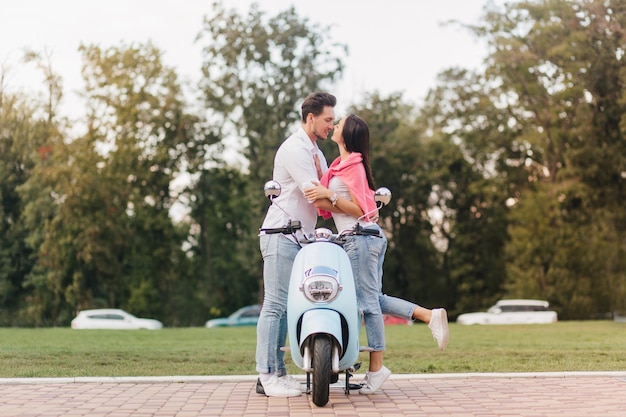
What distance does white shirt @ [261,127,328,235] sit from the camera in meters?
7.13

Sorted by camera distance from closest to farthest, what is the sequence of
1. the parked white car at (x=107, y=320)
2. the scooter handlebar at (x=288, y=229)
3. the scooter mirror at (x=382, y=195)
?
1. the scooter handlebar at (x=288, y=229)
2. the scooter mirror at (x=382, y=195)
3. the parked white car at (x=107, y=320)

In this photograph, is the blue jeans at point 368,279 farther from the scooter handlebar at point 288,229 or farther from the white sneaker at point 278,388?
the white sneaker at point 278,388

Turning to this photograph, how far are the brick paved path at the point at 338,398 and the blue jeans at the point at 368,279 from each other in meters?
0.44

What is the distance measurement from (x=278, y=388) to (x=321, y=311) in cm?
84

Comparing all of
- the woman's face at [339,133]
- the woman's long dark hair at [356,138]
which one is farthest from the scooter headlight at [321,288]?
the woman's face at [339,133]

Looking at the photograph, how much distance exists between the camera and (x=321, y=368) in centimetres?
626

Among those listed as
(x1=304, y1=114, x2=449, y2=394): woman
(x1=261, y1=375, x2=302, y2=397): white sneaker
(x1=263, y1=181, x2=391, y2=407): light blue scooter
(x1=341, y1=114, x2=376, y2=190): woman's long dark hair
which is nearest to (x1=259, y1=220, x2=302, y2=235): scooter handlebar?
(x1=263, y1=181, x2=391, y2=407): light blue scooter

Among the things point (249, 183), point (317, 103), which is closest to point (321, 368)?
point (317, 103)

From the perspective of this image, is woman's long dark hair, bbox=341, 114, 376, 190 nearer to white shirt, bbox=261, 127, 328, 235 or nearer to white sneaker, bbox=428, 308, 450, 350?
white shirt, bbox=261, 127, 328, 235

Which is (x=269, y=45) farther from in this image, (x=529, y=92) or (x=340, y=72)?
(x=529, y=92)

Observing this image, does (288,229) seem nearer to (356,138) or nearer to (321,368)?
(356,138)

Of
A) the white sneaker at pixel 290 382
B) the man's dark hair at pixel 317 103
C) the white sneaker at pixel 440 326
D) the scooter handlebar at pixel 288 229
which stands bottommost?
the white sneaker at pixel 290 382

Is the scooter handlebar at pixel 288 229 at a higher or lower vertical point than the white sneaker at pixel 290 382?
higher

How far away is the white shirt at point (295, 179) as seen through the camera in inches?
281
